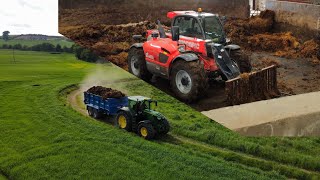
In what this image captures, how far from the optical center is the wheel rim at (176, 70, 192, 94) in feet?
7.64

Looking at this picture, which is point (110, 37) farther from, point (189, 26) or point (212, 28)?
point (212, 28)

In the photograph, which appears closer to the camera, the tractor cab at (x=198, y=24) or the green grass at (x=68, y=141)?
the tractor cab at (x=198, y=24)

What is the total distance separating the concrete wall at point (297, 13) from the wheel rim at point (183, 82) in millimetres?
675

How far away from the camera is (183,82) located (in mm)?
2355

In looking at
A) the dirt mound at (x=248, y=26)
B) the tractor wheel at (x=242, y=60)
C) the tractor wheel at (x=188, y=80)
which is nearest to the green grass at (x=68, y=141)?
the tractor wheel at (x=188, y=80)

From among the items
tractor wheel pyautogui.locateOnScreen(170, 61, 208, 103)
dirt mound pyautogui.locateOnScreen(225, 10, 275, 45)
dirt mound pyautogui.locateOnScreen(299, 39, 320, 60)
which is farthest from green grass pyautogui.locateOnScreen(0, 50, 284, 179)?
dirt mound pyautogui.locateOnScreen(299, 39, 320, 60)

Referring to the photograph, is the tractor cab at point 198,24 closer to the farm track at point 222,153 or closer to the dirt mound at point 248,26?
the dirt mound at point 248,26

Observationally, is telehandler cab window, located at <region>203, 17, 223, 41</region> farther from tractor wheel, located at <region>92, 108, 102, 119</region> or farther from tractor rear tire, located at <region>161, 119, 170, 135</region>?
tractor wheel, located at <region>92, 108, 102, 119</region>

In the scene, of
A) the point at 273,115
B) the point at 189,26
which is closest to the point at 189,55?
the point at 189,26

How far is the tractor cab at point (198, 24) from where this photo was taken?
2.49 meters

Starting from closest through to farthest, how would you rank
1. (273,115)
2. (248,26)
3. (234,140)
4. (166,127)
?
(248,26) → (273,115) → (234,140) → (166,127)

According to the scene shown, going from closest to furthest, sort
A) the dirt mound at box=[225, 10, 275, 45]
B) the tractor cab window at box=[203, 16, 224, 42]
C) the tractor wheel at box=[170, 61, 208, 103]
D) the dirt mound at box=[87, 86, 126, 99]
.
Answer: the tractor wheel at box=[170, 61, 208, 103], the tractor cab window at box=[203, 16, 224, 42], the dirt mound at box=[225, 10, 275, 45], the dirt mound at box=[87, 86, 126, 99]

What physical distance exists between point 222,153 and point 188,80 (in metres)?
0.74

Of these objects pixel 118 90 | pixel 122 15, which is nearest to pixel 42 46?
pixel 118 90
